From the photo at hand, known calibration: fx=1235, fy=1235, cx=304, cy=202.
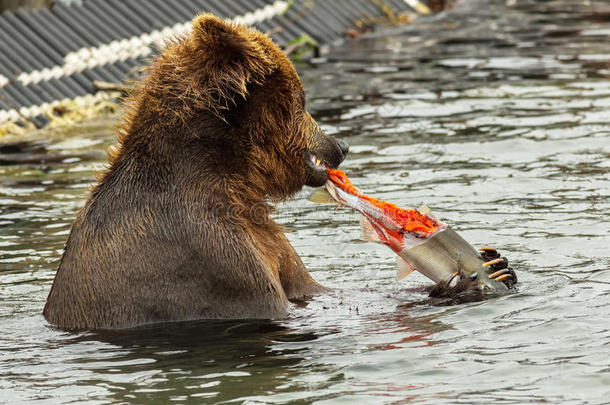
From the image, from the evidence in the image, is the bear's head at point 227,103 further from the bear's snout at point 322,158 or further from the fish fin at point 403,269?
the fish fin at point 403,269

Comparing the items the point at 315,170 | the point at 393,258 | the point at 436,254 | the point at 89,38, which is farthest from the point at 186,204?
the point at 89,38

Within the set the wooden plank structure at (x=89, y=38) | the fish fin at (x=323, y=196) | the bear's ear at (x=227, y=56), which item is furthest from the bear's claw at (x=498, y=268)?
the wooden plank structure at (x=89, y=38)

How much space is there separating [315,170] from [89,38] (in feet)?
31.5

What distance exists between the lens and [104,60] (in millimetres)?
16469

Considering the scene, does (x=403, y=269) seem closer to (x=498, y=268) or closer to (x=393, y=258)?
(x=498, y=268)

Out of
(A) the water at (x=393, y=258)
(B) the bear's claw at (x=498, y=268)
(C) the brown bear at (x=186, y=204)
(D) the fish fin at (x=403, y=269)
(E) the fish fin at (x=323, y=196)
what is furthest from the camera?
(E) the fish fin at (x=323, y=196)

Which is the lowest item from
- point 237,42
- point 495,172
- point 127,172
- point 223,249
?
point 495,172

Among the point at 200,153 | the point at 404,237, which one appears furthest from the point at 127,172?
the point at 404,237

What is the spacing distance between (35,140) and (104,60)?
2510mm

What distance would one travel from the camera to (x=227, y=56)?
7129mm

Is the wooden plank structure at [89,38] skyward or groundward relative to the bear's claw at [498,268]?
skyward

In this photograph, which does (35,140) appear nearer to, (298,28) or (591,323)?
(298,28)

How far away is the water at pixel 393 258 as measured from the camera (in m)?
6.13

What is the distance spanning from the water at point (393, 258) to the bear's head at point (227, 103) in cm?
94
